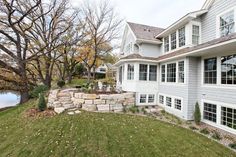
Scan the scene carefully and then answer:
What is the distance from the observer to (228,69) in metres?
7.38

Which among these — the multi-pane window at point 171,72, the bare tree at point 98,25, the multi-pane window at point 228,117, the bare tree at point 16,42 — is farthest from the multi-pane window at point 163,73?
the bare tree at point 16,42

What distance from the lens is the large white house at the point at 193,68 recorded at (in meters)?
7.36

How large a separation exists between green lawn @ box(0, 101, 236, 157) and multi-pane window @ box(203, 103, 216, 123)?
201cm

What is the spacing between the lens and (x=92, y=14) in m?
18.2

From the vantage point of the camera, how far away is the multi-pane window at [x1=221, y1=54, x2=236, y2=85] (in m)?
7.10

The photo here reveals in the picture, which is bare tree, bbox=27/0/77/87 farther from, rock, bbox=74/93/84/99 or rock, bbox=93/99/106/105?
rock, bbox=93/99/106/105

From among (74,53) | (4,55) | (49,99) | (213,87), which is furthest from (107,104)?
(74,53)

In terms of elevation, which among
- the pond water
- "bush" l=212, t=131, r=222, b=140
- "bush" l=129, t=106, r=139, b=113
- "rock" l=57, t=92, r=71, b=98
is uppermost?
"rock" l=57, t=92, r=71, b=98

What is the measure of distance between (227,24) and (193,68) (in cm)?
287

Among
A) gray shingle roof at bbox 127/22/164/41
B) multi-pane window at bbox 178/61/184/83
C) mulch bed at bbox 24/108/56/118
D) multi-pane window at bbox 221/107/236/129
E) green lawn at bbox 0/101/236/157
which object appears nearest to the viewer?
green lawn at bbox 0/101/236/157


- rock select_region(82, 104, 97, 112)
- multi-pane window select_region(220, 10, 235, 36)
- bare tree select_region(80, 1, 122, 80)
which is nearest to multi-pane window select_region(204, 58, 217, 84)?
multi-pane window select_region(220, 10, 235, 36)

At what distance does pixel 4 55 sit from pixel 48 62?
4.06m

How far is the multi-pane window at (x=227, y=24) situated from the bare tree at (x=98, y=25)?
1337 cm

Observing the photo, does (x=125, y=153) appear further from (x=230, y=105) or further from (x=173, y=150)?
(x=230, y=105)
